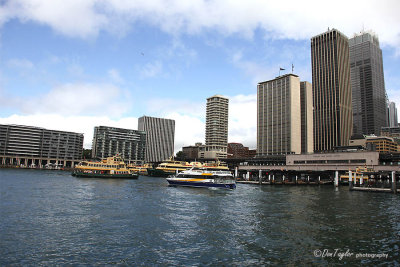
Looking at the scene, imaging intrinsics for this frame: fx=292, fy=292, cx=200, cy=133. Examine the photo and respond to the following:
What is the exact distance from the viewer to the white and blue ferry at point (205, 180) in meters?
83.7

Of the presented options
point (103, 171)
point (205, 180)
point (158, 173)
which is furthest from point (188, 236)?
point (158, 173)

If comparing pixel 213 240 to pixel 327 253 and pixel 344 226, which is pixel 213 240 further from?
pixel 344 226

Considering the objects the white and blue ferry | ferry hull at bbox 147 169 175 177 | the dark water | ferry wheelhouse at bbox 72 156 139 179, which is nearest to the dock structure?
ferry hull at bbox 147 169 175 177

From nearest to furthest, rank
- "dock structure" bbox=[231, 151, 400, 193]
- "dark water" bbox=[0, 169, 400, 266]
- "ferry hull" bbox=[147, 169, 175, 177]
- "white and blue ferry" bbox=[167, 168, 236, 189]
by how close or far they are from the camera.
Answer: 1. "dark water" bbox=[0, 169, 400, 266]
2. "white and blue ferry" bbox=[167, 168, 236, 189]
3. "dock structure" bbox=[231, 151, 400, 193]
4. "ferry hull" bbox=[147, 169, 175, 177]

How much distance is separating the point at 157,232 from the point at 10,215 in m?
20.1

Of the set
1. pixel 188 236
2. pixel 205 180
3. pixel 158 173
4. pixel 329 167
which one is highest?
pixel 329 167

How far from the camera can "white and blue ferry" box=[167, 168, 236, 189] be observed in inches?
3295

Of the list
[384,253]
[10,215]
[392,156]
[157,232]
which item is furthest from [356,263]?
[392,156]

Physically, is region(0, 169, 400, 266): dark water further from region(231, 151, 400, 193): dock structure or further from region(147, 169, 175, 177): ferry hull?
region(147, 169, 175, 177): ferry hull

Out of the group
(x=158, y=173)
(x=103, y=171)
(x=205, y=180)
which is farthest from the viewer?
(x=158, y=173)

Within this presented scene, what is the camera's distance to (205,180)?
8444cm

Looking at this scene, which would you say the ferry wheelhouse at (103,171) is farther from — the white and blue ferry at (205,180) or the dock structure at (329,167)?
the dock structure at (329,167)

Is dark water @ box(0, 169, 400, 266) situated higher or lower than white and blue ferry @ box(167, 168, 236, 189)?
lower

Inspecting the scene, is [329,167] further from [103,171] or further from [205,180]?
[103,171]
